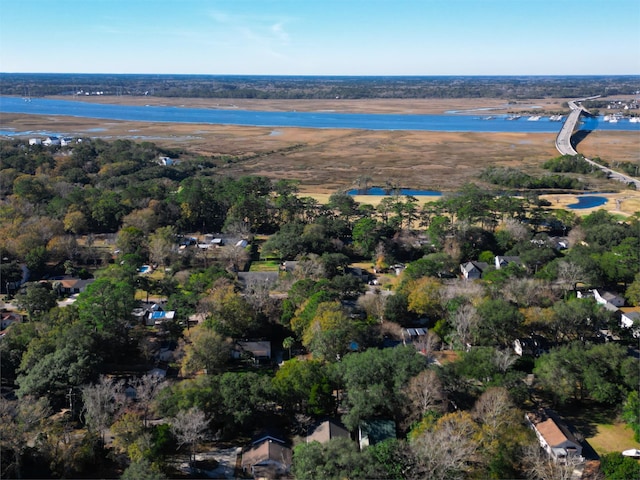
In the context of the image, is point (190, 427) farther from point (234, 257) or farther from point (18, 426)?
point (234, 257)

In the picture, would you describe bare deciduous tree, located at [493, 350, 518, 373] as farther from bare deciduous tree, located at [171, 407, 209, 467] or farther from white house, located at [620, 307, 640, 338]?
bare deciduous tree, located at [171, 407, 209, 467]

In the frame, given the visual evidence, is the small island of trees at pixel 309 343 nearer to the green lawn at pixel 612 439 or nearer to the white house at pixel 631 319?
the white house at pixel 631 319

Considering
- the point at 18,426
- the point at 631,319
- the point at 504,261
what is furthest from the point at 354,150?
the point at 18,426


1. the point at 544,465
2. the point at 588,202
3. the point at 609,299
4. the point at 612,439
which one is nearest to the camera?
the point at 544,465

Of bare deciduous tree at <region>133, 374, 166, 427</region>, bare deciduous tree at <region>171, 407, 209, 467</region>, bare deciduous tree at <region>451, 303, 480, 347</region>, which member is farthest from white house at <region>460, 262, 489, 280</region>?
bare deciduous tree at <region>171, 407, 209, 467</region>

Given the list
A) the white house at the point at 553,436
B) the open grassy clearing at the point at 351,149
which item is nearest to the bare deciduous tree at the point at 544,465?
the white house at the point at 553,436

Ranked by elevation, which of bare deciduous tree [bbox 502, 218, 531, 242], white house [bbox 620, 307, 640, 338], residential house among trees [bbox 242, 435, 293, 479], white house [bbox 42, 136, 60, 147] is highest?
white house [bbox 42, 136, 60, 147]
